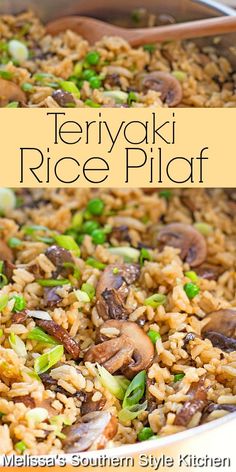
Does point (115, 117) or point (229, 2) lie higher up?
point (229, 2)

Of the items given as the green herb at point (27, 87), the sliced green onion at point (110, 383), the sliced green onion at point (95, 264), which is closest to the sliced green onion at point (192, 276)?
the sliced green onion at point (95, 264)

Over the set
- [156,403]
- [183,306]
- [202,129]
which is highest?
[202,129]

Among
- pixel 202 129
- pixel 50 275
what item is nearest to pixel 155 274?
pixel 50 275

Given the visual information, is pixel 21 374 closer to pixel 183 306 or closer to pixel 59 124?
pixel 183 306

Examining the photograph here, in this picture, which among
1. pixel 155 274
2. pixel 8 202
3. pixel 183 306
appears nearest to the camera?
pixel 183 306

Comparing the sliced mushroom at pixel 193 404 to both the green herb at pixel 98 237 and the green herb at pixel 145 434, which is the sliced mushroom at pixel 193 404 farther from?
the green herb at pixel 98 237

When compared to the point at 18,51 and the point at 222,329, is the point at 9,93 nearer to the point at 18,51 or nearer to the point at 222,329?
the point at 18,51
